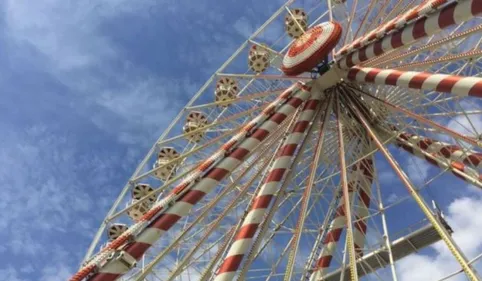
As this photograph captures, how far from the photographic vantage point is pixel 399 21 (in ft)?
36.1

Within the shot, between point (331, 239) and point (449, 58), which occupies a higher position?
point (449, 58)

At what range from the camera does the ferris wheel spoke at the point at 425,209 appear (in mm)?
8984

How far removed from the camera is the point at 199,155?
16719 millimetres

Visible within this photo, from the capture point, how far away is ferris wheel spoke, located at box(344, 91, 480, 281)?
898 cm

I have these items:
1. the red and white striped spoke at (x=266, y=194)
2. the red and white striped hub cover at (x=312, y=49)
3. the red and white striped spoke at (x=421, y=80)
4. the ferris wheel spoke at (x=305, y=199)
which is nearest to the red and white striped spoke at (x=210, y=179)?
the red and white striped spoke at (x=266, y=194)

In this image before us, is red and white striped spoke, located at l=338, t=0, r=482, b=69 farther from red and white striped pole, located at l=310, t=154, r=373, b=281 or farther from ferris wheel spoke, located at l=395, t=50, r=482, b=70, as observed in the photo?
red and white striped pole, located at l=310, t=154, r=373, b=281

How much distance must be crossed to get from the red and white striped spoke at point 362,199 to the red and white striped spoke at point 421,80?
277 centimetres

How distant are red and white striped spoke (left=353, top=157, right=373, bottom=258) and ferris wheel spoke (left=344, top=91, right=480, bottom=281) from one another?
140 centimetres

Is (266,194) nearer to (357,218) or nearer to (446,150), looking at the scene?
(357,218)

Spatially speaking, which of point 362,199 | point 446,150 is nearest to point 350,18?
point 446,150

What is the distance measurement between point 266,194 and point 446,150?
5.71 m

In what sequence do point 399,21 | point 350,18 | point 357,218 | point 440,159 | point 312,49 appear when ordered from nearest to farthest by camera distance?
point 399,21 → point 440,159 → point 312,49 → point 357,218 → point 350,18

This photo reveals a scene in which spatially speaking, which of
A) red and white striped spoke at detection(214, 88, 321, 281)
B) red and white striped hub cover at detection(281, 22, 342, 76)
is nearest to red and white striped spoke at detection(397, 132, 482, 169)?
red and white striped spoke at detection(214, 88, 321, 281)

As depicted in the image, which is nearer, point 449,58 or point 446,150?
point 449,58
